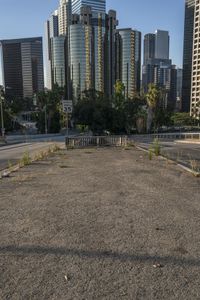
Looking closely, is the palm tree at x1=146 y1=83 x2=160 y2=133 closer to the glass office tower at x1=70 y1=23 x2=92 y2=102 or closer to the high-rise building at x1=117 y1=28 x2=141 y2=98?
the glass office tower at x1=70 y1=23 x2=92 y2=102

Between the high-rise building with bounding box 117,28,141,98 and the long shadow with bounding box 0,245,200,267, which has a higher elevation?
the high-rise building with bounding box 117,28,141,98

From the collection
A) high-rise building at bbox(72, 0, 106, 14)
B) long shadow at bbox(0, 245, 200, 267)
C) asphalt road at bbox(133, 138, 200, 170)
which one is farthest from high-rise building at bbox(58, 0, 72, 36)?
long shadow at bbox(0, 245, 200, 267)

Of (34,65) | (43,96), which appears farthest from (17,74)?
(43,96)

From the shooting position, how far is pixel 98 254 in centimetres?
410

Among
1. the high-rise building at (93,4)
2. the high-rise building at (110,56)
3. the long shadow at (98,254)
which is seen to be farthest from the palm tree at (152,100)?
the high-rise building at (93,4)

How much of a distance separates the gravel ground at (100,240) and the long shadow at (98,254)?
0.04ft

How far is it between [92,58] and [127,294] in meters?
119

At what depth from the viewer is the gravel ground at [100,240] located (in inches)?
133

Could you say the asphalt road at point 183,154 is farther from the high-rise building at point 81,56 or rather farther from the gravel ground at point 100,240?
the high-rise building at point 81,56

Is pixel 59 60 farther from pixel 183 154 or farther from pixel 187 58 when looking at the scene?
pixel 183 154

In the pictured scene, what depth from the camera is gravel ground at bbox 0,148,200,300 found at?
3.39 meters

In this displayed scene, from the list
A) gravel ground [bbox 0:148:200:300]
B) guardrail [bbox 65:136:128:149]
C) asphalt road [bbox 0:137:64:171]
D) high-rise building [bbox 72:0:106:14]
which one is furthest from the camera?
high-rise building [bbox 72:0:106:14]

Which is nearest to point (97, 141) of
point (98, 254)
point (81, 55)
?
point (98, 254)

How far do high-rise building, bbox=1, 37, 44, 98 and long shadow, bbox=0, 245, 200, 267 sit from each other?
164080 millimetres
